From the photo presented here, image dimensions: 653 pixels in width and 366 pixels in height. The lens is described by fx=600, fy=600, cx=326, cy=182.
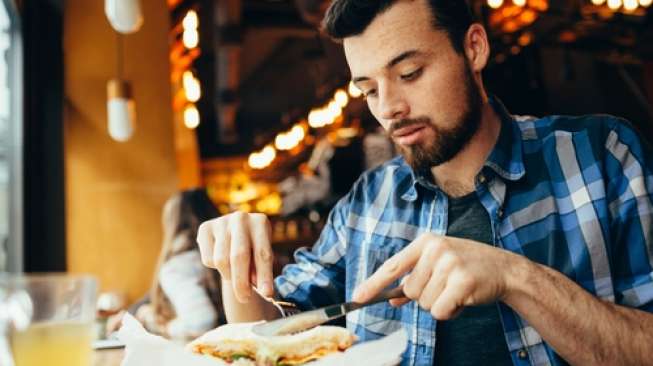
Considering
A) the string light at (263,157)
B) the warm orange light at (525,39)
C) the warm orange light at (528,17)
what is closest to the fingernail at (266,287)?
the warm orange light at (528,17)

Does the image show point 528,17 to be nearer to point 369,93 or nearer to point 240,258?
point 369,93

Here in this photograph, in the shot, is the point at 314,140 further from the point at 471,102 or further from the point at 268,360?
the point at 268,360

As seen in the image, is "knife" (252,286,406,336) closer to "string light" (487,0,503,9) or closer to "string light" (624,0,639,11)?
"string light" (487,0,503,9)

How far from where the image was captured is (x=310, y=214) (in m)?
7.53

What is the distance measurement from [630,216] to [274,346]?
721mm

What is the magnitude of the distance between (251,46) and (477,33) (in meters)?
6.25

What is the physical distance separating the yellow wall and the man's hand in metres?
3.17

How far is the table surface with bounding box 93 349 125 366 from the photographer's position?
3.51ft

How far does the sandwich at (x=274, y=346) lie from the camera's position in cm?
79

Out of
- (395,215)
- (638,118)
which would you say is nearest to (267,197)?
(638,118)

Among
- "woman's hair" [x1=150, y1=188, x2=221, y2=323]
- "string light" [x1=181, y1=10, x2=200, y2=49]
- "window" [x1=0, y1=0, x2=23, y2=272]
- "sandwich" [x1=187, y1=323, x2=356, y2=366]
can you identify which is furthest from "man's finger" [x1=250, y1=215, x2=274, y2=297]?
"string light" [x1=181, y1=10, x2=200, y2=49]

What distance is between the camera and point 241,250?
1.01 metres

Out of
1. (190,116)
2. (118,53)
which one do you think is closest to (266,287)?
(118,53)

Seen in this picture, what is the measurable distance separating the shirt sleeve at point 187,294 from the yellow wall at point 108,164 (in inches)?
55.6
